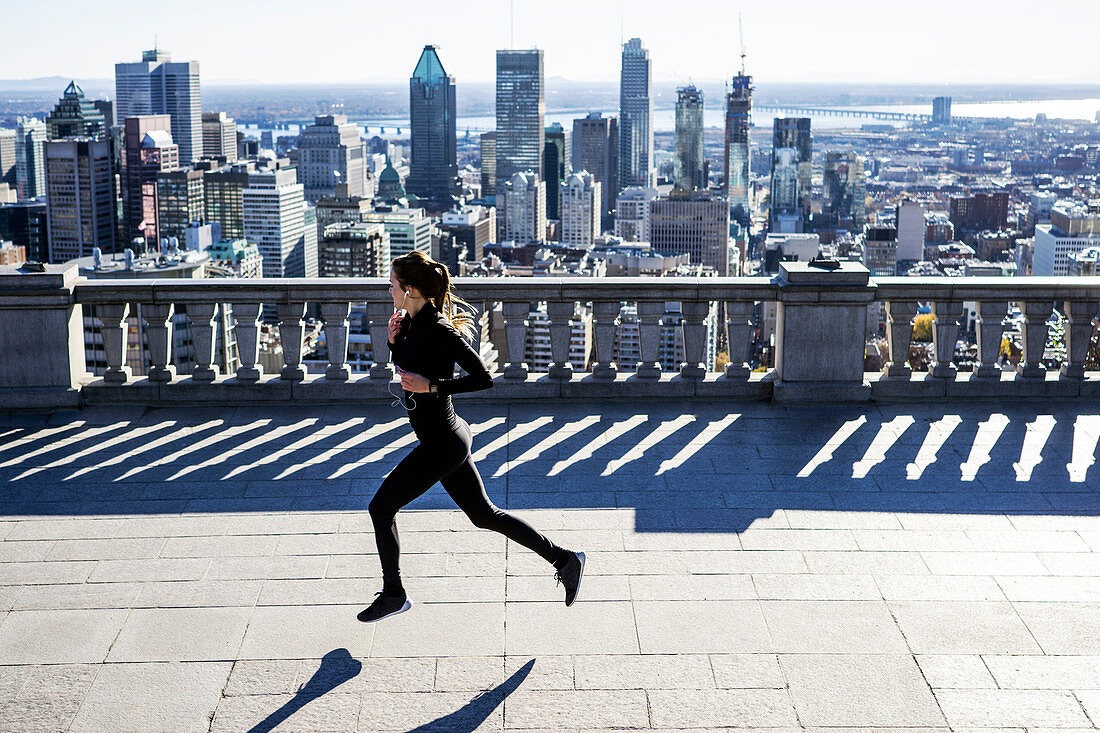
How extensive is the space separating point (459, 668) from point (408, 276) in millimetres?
1519

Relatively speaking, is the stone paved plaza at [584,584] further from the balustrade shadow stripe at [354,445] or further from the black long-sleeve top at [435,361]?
the black long-sleeve top at [435,361]

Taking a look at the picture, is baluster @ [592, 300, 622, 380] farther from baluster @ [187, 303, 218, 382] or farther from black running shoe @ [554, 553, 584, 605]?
black running shoe @ [554, 553, 584, 605]

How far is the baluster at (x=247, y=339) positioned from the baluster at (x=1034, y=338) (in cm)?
562

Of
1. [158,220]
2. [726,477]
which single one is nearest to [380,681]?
[726,477]

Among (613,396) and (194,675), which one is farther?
(613,396)

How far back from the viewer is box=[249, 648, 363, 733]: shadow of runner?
4.03m

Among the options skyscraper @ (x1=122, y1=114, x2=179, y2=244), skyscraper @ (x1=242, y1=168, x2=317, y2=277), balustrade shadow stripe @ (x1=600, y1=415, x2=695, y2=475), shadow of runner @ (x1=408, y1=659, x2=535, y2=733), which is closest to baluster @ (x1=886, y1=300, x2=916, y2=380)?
balustrade shadow stripe @ (x1=600, y1=415, x2=695, y2=475)

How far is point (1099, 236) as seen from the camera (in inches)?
3280

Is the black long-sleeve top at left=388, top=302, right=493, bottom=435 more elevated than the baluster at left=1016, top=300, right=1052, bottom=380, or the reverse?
the black long-sleeve top at left=388, top=302, right=493, bottom=435

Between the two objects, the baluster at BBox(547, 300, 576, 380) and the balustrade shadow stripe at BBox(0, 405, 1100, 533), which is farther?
the baluster at BBox(547, 300, 576, 380)

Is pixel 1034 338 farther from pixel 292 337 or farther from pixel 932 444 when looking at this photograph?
pixel 292 337

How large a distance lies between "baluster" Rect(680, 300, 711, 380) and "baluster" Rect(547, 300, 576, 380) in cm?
85

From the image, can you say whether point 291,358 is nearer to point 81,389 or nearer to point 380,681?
point 81,389

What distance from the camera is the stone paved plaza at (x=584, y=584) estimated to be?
13.6ft
